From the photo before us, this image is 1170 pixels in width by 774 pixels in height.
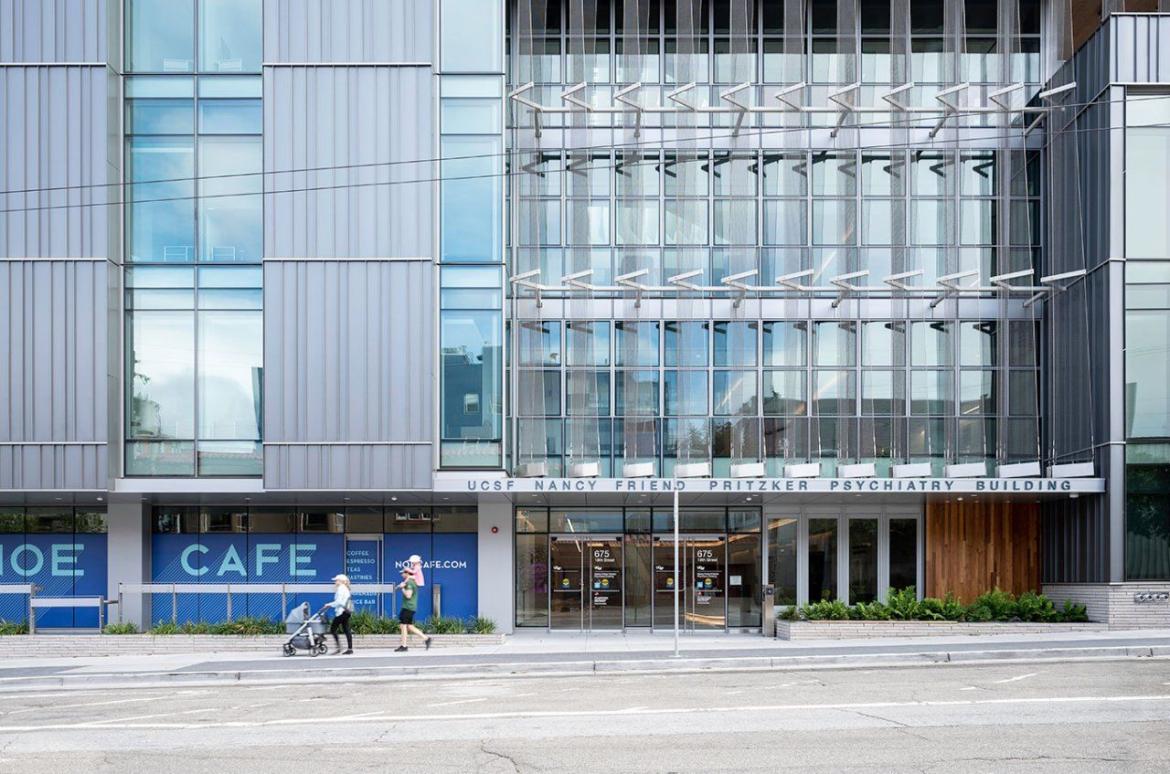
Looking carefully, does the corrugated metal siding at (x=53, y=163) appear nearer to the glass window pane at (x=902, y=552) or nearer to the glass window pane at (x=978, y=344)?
the glass window pane at (x=902, y=552)

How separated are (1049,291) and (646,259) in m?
8.90

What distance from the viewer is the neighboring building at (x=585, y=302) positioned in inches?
1035

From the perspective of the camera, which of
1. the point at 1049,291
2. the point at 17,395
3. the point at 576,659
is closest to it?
the point at 576,659

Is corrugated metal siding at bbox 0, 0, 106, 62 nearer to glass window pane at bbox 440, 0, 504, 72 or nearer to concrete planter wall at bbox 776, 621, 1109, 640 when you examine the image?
glass window pane at bbox 440, 0, 504, 72

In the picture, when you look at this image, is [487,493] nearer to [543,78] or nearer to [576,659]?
[576,659]

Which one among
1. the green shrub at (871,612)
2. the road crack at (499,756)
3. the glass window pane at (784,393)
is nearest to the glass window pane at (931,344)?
the glass window pane at (784,393)

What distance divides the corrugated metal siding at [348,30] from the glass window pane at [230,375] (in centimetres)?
564

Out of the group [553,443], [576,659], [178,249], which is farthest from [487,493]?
[178,249]

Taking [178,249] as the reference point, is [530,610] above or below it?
below

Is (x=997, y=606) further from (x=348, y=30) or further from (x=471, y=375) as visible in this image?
(x=348, y=30)

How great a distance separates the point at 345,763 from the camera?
38.8ft

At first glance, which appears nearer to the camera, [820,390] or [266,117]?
[266,117]

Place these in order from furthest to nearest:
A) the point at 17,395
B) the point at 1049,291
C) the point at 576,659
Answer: the point at 1049,291, the point at 17,395, the point at 576,659

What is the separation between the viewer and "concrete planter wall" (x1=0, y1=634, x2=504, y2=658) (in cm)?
2505
